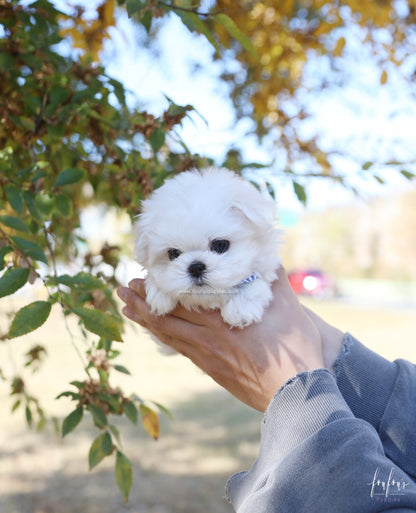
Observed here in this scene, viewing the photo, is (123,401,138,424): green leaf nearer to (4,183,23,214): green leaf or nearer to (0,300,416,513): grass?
(0,300,416,513): grass

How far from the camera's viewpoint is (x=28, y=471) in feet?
15.7

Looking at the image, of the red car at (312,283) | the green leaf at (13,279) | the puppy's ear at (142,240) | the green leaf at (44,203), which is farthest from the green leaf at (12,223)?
the red car at (312,283)

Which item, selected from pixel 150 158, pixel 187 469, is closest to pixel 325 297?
pixel 187 469

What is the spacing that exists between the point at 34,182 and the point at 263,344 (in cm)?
98

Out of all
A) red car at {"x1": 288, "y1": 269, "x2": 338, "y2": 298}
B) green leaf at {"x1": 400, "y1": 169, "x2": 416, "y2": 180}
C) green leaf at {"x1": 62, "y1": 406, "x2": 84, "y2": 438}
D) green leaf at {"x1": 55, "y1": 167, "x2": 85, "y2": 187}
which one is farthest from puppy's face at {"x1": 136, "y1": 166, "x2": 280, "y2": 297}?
red car at {"x1": 288, "y1": 269, "x2": 338, "y2": 298}

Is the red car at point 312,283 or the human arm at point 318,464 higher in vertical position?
the red car at point 312,283

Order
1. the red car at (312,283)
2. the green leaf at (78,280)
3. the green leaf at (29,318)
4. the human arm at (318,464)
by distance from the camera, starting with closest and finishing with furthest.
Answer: the human arm at (318,464)
the green leaf at (29,318)
the green leaf at (78,280)
the red car at (312,283)

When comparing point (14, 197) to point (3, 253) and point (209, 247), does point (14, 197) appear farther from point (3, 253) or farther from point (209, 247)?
point (209, 247)

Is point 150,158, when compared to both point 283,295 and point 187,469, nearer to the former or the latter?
point 283,295

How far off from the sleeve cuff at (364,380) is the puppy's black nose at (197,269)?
62 cm

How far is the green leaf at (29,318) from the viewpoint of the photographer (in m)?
1.24

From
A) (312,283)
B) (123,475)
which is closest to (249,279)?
(123,475)

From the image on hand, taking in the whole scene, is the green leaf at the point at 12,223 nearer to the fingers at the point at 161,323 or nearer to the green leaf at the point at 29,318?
the green leaf at the point at 29,318

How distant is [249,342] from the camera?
1.63 meters
